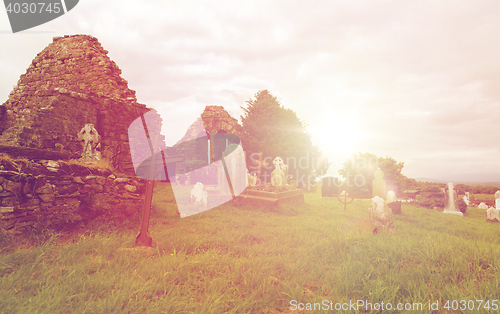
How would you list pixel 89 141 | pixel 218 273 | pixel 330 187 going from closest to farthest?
1. pixel 218 273
2. pixel 89 141
3. pixel 330 187

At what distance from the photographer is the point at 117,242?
361cm

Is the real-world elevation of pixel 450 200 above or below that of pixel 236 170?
below

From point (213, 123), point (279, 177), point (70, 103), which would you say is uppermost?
point (213, 123)

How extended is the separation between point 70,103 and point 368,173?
18.3 meters

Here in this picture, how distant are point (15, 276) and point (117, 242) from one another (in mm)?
1252

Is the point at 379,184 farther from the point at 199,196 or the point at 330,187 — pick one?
the point at 199,196

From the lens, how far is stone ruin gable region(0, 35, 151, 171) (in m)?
7.84

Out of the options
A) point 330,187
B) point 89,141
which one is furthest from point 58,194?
point 330,187

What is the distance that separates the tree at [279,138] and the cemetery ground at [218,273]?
15.0 m

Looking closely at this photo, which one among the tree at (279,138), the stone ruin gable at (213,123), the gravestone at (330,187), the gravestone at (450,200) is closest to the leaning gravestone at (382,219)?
the gravestone at (450,200)

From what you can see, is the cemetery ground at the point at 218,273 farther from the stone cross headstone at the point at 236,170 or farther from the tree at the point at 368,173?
the tree at the point at 368,173

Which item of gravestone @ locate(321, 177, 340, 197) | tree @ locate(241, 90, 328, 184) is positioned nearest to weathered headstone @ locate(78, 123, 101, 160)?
tree @ locate(241, 90, 328, 184)

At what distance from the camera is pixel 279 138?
798 inches

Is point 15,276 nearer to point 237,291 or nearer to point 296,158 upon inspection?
point 237,291
